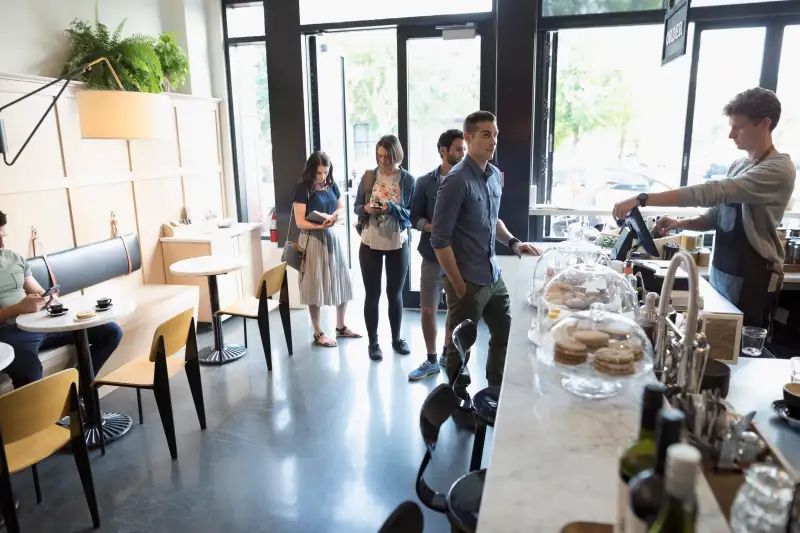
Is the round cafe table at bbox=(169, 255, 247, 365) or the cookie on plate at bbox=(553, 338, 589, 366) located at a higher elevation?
the cookie on plate at bbox=(553, 338, 589, 366)

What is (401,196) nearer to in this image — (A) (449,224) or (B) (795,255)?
(A) (449,224)

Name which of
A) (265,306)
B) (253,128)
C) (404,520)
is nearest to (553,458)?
(404,520)

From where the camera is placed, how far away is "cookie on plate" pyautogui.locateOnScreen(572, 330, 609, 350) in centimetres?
159

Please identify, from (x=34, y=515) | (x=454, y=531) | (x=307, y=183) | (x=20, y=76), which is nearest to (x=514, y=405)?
(x=454, y=531)

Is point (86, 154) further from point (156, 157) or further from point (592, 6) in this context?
point (592, 6)

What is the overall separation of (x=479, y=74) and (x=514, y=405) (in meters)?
4.25

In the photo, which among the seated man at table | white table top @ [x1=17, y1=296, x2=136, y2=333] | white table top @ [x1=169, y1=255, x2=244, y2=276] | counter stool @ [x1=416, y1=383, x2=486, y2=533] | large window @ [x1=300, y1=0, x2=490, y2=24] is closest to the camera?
counter stool @ [x1=416, y1=383, x2=486, y2=533]

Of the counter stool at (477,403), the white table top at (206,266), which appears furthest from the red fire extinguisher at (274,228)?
the counter stool at (477,403)

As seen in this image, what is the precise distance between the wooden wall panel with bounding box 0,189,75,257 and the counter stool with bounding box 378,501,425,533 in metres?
3.82

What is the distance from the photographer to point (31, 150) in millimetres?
3996

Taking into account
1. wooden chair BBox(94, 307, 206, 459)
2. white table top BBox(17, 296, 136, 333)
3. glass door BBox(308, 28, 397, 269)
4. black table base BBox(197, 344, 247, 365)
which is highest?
glass door BBox(308, 28, 397, 269)

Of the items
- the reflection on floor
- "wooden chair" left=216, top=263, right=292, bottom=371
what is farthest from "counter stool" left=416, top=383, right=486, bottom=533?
"wooden chair" left=216, top=263, right=292, bottom=371

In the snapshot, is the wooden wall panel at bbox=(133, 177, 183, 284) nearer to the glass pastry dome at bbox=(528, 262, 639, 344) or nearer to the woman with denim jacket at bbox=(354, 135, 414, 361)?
the woman with denim jacket at bbox=(354, 135, 414, 361)

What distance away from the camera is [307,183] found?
15.0 feet
